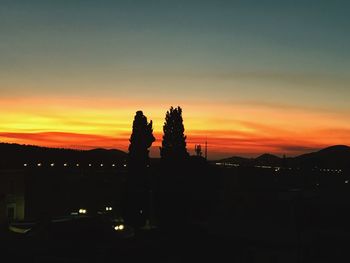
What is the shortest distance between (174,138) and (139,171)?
3.17 m

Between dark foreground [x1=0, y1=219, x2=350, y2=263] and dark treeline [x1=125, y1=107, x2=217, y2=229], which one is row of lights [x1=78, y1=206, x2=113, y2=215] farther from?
dark foreground [x1=0, y1=219, x2=350, y2=263]

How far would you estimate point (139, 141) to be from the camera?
3116 cm

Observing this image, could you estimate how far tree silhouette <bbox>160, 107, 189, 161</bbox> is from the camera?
30375mm

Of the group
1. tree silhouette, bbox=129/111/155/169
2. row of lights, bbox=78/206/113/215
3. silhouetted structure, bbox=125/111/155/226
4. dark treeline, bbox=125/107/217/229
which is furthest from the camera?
row of lights, bbox=78/206/113/215

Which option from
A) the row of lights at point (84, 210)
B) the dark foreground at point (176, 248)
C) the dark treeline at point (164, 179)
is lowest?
the row of lights at point (84, 210)

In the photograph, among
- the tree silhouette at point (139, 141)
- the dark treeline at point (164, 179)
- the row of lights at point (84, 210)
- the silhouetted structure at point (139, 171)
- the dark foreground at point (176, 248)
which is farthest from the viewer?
the row of lights at point (84, 210)

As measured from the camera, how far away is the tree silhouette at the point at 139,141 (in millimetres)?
31062

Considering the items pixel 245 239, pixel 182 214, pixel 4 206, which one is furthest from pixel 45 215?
pixel 245 239

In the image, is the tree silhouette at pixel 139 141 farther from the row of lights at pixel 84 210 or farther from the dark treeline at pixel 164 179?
the row of lights at pixel 84 210

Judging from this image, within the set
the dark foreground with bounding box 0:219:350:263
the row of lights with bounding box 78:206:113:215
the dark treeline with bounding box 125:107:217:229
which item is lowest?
the row of lights with bounding box 78:206:113:215

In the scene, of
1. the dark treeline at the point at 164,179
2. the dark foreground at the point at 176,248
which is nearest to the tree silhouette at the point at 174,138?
the dark treeline at the point at 164,179

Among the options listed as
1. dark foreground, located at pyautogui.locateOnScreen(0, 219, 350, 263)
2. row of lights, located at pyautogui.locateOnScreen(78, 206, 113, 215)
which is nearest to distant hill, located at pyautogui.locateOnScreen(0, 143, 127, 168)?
row of lights, located at pyautogui.locateOnScreen(78, 206, 113, 215)

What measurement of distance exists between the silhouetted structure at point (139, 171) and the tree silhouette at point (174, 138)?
1.23 metres

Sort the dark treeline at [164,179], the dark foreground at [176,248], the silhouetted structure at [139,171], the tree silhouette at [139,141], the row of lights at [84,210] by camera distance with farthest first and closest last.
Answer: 1. the row of lights at [84,210]
2. the tree silhouette at [139,141]
3. the silhouetted structure at [139,171]
4. the dark treeline at [164,179]
5. the dark foreground at [176,248]
